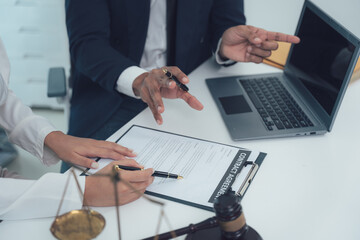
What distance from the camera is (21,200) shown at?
71 cm

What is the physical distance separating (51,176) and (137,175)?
18cm

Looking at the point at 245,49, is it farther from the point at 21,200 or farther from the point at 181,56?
the point at 21,200

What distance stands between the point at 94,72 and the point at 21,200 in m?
0.53

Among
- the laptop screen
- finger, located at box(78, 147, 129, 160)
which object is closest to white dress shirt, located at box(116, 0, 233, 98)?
the laptop screen

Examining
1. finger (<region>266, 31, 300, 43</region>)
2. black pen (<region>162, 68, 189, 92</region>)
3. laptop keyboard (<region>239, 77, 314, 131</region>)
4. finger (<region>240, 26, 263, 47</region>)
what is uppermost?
finger (<region>266, 31, 300, 43</region>)

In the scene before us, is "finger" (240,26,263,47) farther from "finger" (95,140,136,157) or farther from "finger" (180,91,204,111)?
"finger" (95,140,136,157)

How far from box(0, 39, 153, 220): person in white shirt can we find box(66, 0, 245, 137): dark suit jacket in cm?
26

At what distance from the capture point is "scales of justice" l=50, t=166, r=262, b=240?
52 cm

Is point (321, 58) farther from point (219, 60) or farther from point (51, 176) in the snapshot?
point (51, 176)

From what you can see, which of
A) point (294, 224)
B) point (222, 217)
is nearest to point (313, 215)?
point (294, 224)

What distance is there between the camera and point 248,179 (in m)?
0.78

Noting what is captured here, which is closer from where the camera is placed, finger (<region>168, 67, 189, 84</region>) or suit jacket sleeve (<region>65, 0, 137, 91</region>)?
finger (<region>168, 67, 189, 84</region>)

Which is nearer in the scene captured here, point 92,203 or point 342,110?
point 92,203

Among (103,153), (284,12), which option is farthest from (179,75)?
(284,12)
